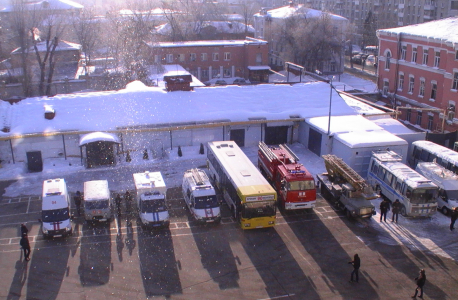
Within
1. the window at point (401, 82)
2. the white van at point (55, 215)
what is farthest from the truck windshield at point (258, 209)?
the window at point (401, 82)

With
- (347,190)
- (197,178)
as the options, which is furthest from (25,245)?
(347,190)

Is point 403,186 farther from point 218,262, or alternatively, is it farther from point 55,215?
point 55,215

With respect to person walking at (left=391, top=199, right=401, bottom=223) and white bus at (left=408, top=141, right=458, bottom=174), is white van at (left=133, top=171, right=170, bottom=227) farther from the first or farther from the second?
white bus at (left=408, top=141, right=458, bottom=174)

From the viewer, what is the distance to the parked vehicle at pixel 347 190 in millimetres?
22797

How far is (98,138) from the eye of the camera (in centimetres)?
2964

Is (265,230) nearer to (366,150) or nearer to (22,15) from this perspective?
(366,150)

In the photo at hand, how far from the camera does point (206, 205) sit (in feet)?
73.7

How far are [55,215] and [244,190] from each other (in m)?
9.05

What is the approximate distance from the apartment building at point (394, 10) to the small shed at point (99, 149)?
217 ft

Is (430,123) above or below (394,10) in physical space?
below

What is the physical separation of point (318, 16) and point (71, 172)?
177 ft

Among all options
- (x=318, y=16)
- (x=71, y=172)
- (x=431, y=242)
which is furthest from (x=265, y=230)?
(x=318, y=16)

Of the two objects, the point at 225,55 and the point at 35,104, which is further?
the point at 225,55

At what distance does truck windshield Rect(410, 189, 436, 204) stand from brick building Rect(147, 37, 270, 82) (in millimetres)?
38696
